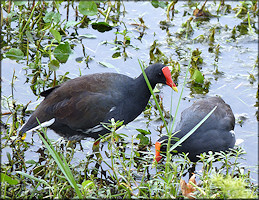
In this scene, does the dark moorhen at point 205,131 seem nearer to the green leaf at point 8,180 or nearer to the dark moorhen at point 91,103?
the dark moorhen at point 91,103

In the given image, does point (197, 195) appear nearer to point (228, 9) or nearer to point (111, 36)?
point (111, 36)

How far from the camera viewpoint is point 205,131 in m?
4.46

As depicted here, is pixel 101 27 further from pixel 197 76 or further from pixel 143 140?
pixel 143 140

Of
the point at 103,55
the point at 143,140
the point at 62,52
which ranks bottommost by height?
the point at 143,140

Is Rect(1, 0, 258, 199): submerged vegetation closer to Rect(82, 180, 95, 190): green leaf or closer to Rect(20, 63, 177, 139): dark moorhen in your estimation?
Rect(20, 63, 177, 139): dark moorhen

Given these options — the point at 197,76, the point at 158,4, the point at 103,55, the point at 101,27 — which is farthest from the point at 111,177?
the point at 158,4

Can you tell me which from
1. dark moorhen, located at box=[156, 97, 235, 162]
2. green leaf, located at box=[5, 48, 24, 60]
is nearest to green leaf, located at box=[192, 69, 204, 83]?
dark moorhen, located at box=[156, 97, 235, 162]

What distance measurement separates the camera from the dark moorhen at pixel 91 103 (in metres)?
4.38

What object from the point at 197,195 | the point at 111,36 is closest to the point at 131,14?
the point at 111,36

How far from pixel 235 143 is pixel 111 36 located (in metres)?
2.63

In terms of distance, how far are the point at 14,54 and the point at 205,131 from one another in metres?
2.67

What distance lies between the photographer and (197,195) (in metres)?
3.18

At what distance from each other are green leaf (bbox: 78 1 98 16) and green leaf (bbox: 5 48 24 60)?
100 cm

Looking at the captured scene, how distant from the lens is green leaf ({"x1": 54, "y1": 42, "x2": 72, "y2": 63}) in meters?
5.57
